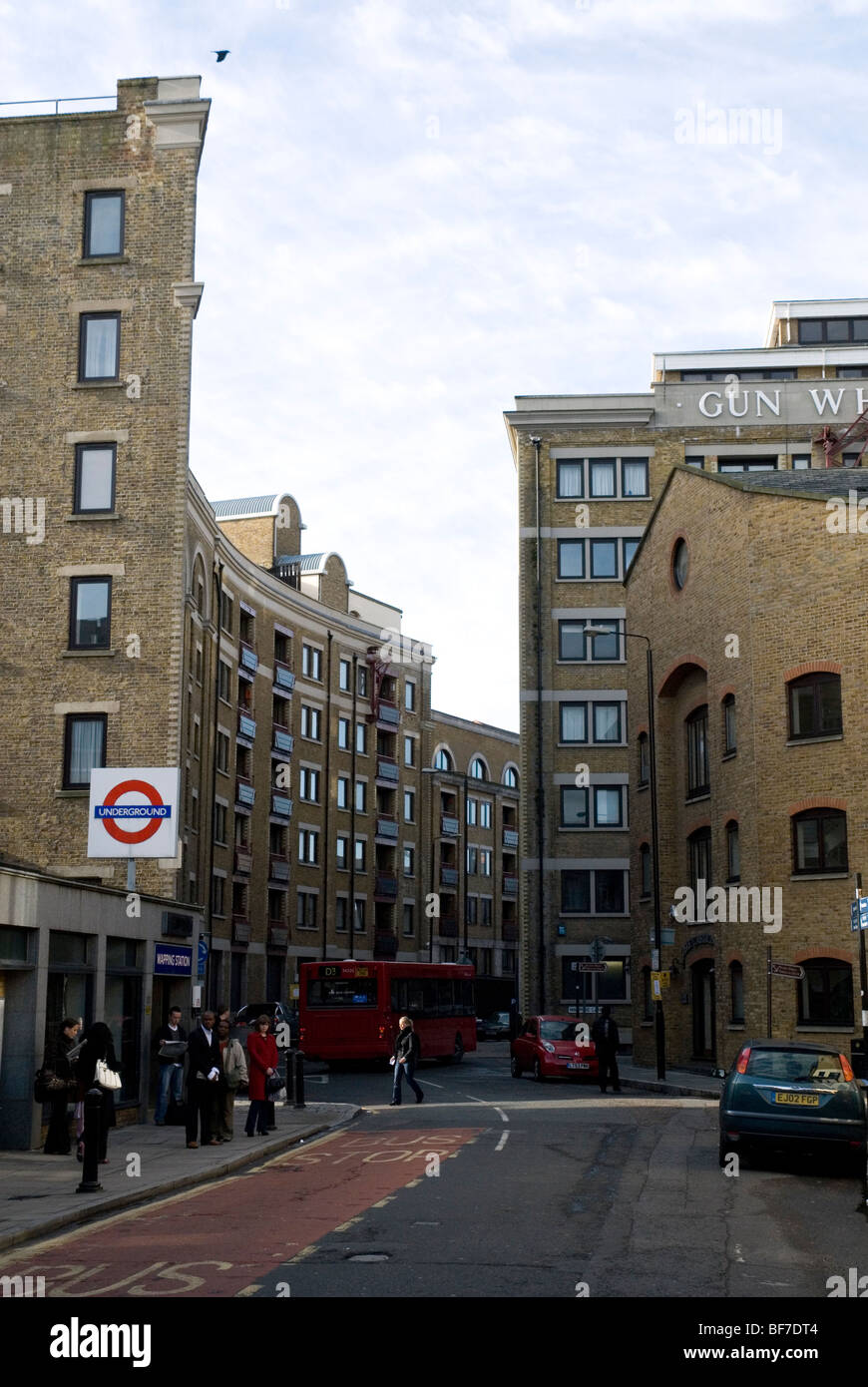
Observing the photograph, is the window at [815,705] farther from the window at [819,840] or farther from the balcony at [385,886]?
the balcony at [385,886]

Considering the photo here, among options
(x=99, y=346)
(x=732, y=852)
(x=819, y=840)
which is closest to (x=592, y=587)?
(x=732, y=852)

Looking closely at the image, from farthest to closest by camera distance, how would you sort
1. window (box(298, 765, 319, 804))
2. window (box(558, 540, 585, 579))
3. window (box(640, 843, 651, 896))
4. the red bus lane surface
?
window (box(298, 765, 319, 804)), window (box(558, 540, 585, 579)), window (box(640, 843, 651, 896)), the red bus lane surface

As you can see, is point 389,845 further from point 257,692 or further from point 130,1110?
point 130,1110

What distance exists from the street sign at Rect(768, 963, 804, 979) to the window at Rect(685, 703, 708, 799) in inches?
325

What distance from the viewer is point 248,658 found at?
184ft

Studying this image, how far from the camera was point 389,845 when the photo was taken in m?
70.7

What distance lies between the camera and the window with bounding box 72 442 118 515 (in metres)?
32.9

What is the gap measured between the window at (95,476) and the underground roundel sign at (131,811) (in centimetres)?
988

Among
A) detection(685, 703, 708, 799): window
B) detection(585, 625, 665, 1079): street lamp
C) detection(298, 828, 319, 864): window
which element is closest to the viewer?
detection(585, 625, 665, 1079): street lamp

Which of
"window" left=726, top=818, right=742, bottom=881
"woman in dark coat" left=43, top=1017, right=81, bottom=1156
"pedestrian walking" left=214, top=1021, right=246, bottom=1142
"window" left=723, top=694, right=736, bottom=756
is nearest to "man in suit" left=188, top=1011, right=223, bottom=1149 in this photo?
"pedestrian walking" left=214, top=1021, right=246, bottom=1142

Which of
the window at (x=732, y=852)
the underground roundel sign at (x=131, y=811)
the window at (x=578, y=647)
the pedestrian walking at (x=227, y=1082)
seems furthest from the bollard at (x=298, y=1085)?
the window at (x=578, y=647)

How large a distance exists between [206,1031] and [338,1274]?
965cm

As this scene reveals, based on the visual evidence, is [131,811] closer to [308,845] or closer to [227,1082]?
[227,1082]

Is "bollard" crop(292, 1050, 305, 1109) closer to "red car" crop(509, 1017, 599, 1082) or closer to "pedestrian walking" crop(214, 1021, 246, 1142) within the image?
"pedestrian walking" crop(214, 1021, 246, 1142)
